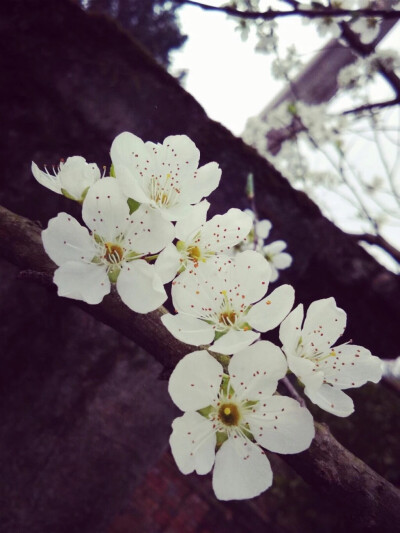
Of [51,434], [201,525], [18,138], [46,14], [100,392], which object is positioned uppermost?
[46,14]

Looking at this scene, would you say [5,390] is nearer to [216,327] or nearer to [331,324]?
[216,327]

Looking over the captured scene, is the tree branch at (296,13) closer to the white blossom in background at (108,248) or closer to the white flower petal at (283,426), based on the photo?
the white blossom in background at (108,248)

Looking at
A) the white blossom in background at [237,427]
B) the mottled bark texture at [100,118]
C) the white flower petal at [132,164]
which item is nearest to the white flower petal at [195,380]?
the white blossom in background at [237,427]

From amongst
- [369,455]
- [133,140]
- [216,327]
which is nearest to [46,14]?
[133,140]

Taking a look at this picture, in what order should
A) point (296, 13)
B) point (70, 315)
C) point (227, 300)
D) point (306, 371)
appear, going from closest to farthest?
point (306, 371) < point (227, 300) < point (296, 13) < point (70, 315)

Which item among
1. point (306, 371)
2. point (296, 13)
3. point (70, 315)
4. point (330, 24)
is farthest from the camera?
point (330, 24)

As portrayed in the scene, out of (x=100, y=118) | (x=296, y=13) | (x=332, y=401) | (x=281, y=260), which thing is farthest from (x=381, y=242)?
(x=332, y=401)

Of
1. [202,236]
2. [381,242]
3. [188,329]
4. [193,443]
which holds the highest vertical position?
[381,242]

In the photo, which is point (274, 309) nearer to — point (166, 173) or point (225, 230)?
point (225, 230)
